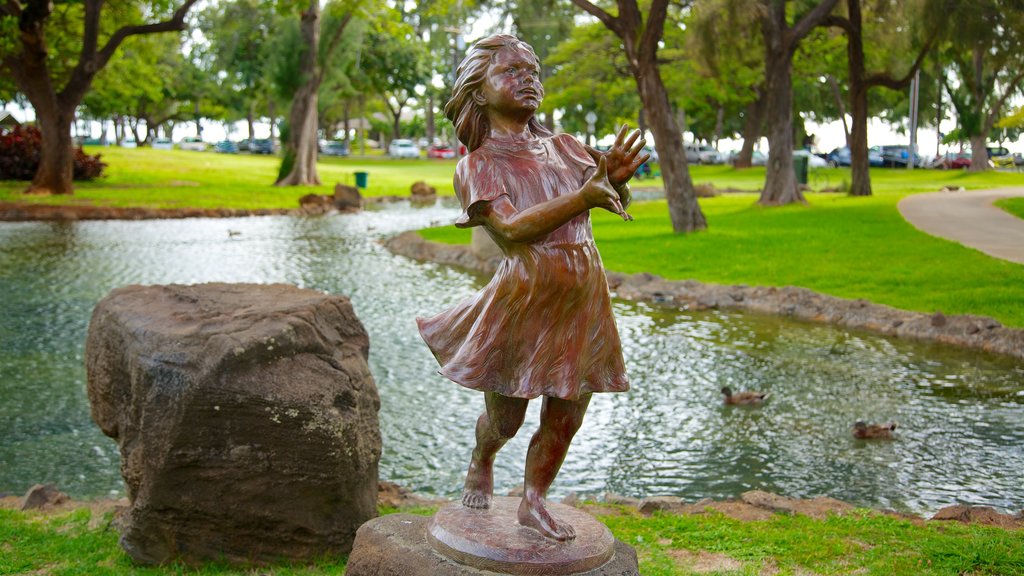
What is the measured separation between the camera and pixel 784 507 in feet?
A: 23.1

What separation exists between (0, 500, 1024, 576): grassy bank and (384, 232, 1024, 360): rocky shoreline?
679 centimetres

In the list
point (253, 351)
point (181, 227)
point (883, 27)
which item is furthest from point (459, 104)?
point (883, 27)

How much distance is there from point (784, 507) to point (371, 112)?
87.0m

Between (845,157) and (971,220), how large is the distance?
123 feet

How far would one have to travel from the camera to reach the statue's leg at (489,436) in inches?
177

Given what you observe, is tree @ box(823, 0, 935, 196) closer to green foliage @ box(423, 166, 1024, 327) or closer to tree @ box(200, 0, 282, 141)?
green foliage @ box(423, 166, 1024, 327)

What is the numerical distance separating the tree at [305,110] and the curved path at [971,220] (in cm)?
2071

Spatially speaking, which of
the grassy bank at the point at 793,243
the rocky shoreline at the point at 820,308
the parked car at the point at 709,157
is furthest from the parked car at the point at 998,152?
the rocky shoreline at the point at 820,308

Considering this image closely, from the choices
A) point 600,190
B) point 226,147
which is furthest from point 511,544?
point 226,147

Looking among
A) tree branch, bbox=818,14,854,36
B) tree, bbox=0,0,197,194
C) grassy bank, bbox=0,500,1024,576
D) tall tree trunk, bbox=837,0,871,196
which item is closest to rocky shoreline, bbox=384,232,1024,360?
grassy bank, bbox=0,500,1024,576

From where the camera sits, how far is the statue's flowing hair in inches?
173

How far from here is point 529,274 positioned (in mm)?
4203

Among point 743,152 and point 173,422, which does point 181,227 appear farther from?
point 743,152

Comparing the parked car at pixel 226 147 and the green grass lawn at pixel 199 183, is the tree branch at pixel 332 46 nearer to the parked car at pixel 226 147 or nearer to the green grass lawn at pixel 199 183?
the green grass lawn at pixel 199 183
